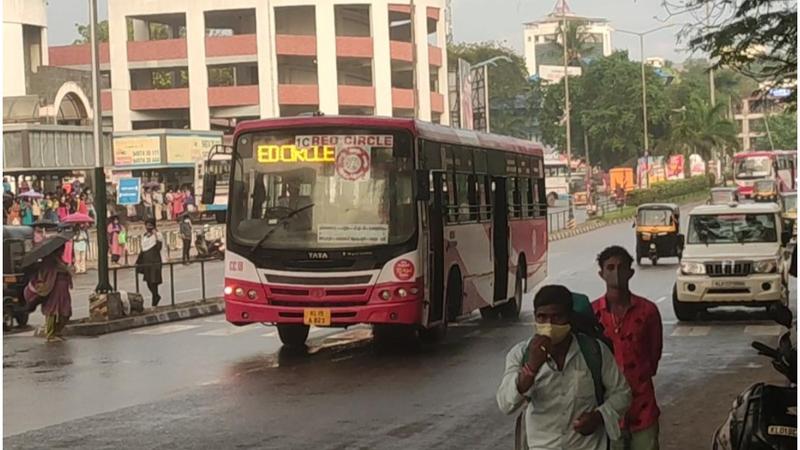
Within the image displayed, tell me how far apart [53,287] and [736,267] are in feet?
35.1

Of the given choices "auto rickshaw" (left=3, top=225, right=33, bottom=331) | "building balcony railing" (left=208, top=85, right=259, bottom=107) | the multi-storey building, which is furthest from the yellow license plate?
"building balcony railing" (left=208, top=85, right=259, bottom=107)

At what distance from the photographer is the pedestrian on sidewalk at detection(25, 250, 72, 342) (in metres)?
19.9

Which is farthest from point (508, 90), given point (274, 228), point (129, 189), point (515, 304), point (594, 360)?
point (594, 360)

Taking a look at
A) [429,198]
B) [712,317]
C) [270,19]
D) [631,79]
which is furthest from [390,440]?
[631,79]

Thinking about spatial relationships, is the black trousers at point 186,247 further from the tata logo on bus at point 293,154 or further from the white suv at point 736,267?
the tata logo on bus at point 293,154

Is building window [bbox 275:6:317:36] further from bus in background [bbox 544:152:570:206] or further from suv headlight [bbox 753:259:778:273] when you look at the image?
suv headlight [bbox 753:259:778:273]

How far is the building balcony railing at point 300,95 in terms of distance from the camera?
56969mm

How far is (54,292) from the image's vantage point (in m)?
20.0

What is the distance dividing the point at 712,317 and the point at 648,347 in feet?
52.0

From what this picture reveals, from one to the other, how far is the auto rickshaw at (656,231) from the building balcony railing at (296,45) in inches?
876

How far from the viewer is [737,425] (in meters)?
6.16

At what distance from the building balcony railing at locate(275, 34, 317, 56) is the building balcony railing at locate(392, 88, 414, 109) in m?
4.50

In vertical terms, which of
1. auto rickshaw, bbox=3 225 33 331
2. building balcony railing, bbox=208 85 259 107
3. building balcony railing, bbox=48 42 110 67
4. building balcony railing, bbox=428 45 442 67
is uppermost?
building balcony railing, bbox=48 42 110 67

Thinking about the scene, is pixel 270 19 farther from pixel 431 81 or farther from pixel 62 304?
pixel 62 304
